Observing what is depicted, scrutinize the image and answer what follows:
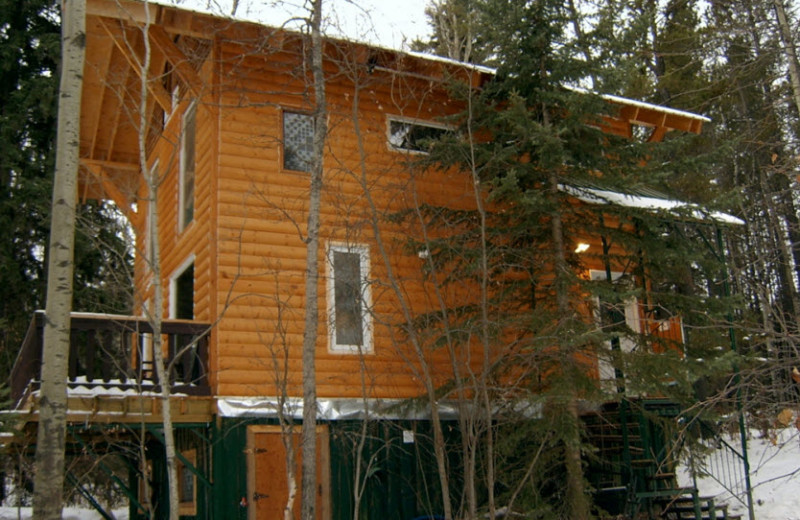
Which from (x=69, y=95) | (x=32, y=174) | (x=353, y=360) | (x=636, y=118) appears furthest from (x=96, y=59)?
(x=636, y=118)

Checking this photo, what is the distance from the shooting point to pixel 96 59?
13469mm

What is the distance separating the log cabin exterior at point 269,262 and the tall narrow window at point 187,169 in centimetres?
5

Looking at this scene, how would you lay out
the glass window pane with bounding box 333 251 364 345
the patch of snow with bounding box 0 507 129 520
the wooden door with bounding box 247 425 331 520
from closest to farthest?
the wooden door with bounding box 247 425 331 520 → the glass window pane with bounding box 333 251 364 345 → the patch of snow with bounding box 0 507 129 520

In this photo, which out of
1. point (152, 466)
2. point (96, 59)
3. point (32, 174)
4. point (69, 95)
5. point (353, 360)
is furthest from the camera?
point (32, 174)

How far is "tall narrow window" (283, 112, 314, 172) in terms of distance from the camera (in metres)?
12.2

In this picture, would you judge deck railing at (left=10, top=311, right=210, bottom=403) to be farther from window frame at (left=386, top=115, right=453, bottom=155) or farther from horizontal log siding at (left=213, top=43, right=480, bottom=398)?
window frame at (left=386, top=115, right=453, bottom=155)

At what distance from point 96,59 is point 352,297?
602cm

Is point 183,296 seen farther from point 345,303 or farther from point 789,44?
point 789,44

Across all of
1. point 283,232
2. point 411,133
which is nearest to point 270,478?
point 283,232

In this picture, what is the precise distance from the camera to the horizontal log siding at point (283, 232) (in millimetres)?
11086

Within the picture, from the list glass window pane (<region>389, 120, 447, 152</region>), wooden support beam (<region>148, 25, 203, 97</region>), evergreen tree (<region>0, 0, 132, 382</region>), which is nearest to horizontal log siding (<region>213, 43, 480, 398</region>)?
glass window pane (<region>389, 120, 447, 152</region>)

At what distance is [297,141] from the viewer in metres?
12.3

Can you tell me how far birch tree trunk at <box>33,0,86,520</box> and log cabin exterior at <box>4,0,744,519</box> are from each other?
11.4 feet

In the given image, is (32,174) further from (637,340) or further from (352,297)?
(637,340)
